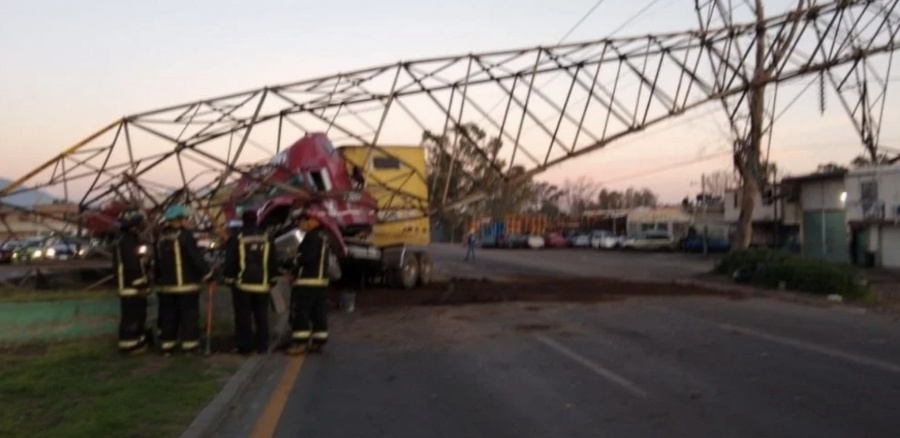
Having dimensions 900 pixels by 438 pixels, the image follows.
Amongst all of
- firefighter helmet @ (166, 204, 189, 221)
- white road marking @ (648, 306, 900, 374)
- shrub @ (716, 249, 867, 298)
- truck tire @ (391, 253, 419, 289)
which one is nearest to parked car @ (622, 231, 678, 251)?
shrub @ (716, 249, 867, 298)

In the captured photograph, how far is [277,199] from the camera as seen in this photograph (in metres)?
21.0

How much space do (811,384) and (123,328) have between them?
7.80m

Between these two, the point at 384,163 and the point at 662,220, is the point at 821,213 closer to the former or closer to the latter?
the point at 384,163

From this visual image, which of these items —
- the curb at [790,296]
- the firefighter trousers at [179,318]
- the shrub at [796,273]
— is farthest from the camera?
the shrub at [796,273]

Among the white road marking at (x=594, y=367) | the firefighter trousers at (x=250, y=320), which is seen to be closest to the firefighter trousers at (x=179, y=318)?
the firefighter trousers at (x=250, y=320)

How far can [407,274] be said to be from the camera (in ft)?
89.3

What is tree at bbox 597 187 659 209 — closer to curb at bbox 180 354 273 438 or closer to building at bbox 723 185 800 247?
building at bbox 723 185 800 247

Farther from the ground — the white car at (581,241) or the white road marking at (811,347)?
the white car at (581,241)

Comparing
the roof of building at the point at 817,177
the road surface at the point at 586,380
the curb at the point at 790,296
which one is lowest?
the road surface at the point at 586,380

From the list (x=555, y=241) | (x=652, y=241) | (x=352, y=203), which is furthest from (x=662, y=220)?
(x=352, y=203)

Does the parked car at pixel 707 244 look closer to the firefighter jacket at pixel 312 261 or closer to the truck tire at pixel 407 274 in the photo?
the truck tire at pixel 407 274

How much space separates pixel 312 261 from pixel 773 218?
1834 inches

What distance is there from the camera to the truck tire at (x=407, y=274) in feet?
88.3

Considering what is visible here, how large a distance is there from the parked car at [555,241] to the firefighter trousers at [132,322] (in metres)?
74.2
